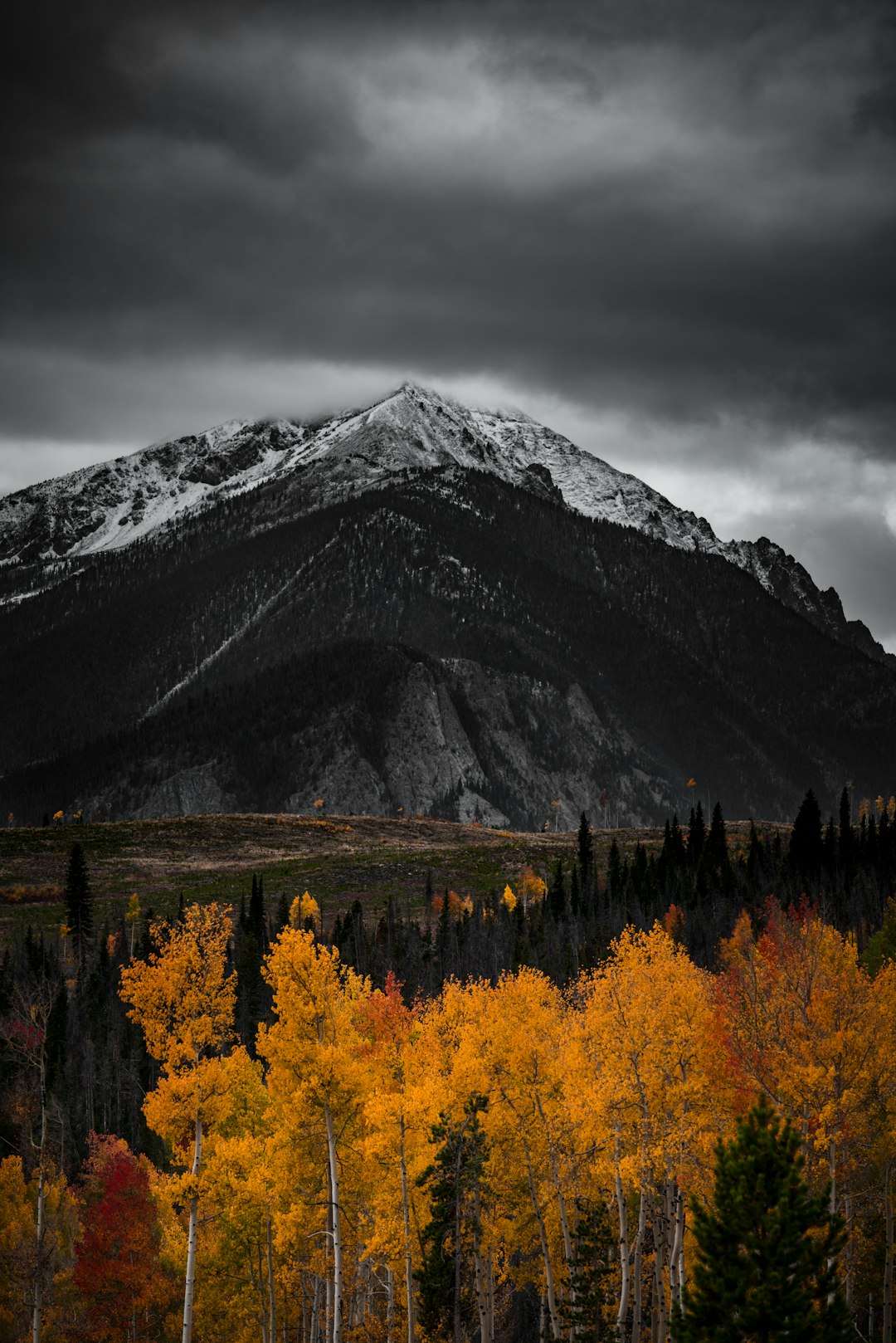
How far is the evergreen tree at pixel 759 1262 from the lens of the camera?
2527 cm

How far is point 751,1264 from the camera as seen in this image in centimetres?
2583

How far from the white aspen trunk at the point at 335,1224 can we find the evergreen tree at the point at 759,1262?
14.5m

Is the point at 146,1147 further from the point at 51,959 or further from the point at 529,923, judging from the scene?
the point at 529,923

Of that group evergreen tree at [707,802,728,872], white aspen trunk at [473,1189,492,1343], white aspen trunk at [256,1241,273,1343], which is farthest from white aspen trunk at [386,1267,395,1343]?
evergreen tree at [707,802,728,872]

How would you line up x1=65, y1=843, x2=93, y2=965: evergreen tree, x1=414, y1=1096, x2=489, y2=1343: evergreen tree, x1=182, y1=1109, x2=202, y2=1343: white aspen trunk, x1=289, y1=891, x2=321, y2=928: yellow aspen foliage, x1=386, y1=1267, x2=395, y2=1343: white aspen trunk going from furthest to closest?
x1=289, y1=891, x2=321, y2=928: yellow aspen foliage, x1=65, y1=843, x2=93, y2=965: evergreen tree, x1=386, y1=1267, x2=395, y2=1343: white aspen trunk, x1=414, y1=1096, x2=489, y2=1343: evergreen tree, x1=182, y1=1109, x2=202, y2=1343: white aspen trunk

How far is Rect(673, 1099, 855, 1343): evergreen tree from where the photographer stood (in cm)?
2527

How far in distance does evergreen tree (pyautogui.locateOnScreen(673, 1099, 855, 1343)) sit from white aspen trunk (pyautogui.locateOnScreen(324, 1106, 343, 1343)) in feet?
47.6

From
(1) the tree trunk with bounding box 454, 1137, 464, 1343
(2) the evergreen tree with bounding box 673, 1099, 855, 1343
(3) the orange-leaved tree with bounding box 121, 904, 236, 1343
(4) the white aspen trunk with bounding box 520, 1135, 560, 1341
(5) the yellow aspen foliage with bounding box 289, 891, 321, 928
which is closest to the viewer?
(2) the evergreen tree with bounding box 673, 1099, 855, 1343

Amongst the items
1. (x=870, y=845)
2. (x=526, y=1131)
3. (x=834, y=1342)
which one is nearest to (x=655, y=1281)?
(x=526, y=1131)

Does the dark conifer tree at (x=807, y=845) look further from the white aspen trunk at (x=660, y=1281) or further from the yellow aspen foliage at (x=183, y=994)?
the yellow aspen foliage at (x=183, y=994)

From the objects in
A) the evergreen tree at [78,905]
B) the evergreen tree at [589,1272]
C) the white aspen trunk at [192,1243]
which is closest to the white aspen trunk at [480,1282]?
the evergreen tree at [589,1272]

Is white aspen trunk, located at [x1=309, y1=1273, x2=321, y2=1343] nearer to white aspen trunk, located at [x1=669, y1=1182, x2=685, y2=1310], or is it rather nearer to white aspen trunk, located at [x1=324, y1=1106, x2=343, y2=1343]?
white aspen trunk, located at [x1=324, y1=1106, x2=343, y2=1343]

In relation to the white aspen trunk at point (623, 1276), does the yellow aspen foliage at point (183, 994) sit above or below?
above

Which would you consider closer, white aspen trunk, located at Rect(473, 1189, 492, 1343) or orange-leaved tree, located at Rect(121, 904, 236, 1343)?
orange-leaved tree, located at Rect(121, 904, 236, 1343)
